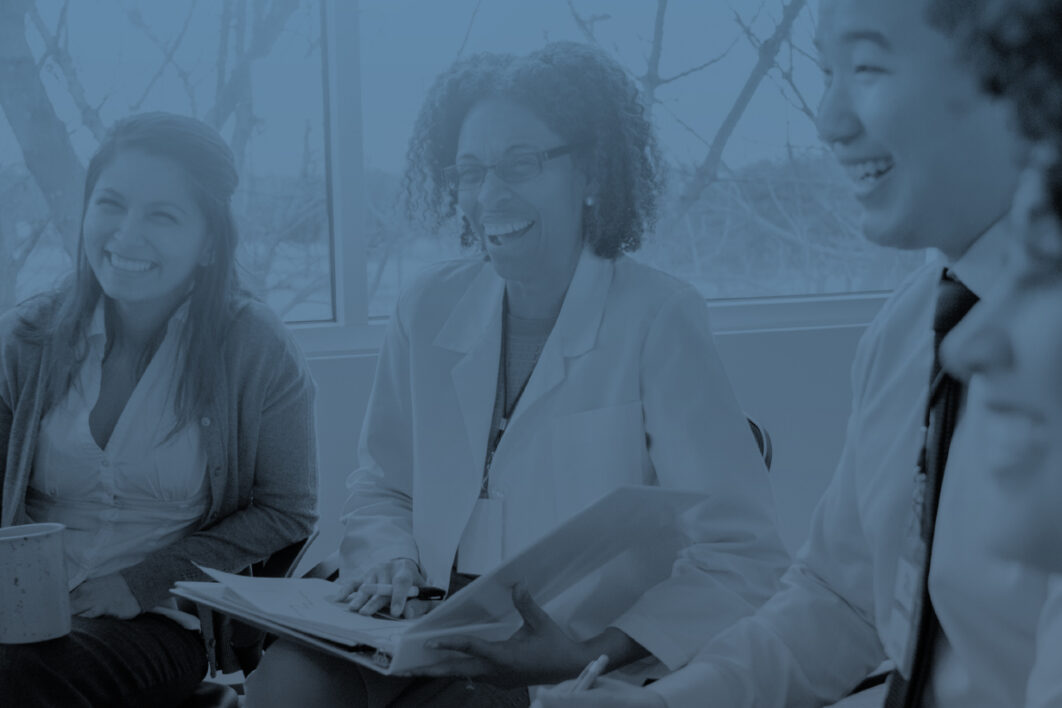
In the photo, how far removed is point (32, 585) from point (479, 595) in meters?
0.72

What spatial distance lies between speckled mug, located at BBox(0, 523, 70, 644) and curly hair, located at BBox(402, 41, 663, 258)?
0.93 metres

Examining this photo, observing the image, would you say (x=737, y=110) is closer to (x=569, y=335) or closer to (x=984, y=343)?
(x=569, y=335)

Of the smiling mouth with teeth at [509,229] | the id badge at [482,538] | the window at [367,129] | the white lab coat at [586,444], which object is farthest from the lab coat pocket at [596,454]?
the window at [367,129]

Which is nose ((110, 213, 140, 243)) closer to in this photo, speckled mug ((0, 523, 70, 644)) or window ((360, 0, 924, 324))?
speckled mug ((0, 523, 70, 644))

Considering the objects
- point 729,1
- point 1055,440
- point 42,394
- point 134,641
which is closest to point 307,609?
point 134,641

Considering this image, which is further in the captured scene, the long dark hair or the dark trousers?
the long dark hair

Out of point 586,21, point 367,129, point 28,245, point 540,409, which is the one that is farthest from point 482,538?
point 586,21

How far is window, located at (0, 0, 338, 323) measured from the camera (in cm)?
296

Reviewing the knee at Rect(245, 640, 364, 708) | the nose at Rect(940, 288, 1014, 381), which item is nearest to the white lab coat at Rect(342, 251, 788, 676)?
the knee at Rect(245, 640, 364, 708)

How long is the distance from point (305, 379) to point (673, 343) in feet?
2.60

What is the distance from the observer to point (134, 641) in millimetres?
1775

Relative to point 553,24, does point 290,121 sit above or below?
below

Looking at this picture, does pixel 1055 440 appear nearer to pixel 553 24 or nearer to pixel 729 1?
pixel 553 24

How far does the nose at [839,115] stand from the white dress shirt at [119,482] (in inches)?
56.6
